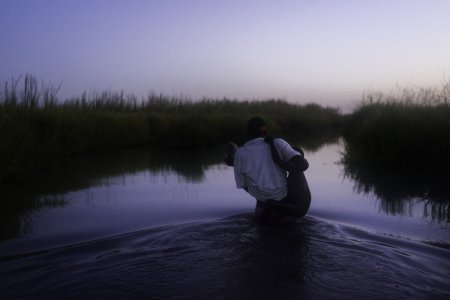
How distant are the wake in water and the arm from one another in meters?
0.82

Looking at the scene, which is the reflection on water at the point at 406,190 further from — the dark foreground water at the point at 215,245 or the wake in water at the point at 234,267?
the wake in water at the point at 234,267

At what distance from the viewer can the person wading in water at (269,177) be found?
18.5ft

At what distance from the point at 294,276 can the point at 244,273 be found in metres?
0.46

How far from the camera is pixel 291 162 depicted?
5.42 metres

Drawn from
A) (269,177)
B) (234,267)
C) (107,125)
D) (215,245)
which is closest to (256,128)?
(269,177)

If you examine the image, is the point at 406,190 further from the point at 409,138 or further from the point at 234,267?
the point at 234,267

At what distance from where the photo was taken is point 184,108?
26.8m

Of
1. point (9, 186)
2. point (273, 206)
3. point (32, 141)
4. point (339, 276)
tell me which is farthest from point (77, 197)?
point (339, 276)

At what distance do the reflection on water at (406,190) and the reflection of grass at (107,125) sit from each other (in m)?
7.00

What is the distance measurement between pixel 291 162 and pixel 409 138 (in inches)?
262

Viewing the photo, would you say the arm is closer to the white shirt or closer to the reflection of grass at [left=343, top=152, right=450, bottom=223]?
the white shirt

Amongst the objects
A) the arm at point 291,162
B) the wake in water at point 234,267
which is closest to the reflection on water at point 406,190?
the wake in water at point 234,267

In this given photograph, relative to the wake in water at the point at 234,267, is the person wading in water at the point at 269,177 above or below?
above

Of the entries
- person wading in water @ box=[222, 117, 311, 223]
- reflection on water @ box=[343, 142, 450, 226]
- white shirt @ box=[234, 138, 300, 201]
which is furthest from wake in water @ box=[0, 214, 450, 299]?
reflection on water @ box=[343, 142, 450, 226]
